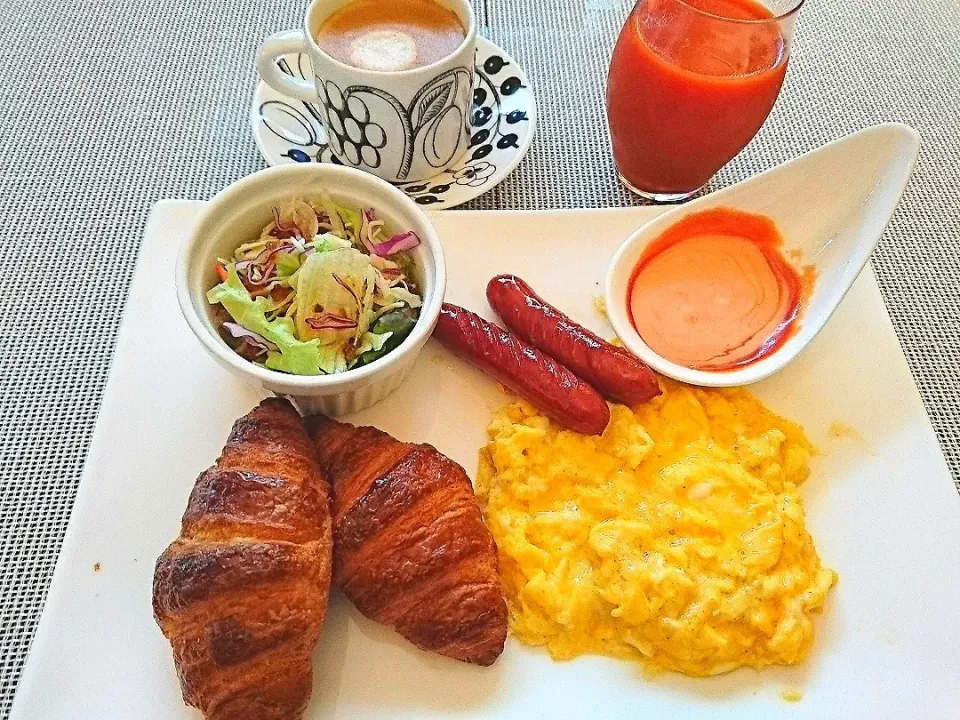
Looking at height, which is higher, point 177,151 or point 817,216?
point 817,216

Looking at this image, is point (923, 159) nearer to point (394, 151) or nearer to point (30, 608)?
point (394, 151)

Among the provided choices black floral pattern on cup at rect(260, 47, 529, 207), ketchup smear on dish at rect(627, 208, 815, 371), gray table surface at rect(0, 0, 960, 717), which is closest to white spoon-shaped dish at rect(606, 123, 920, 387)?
ketchup smear on dish at rect(627, 208, 815, 371)

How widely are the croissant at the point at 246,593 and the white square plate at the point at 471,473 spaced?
141 millimetres

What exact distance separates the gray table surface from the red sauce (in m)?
0.28

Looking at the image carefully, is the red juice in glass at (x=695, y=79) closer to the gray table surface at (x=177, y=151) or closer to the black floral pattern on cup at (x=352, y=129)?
the gray table surface at (x=177, y=151)

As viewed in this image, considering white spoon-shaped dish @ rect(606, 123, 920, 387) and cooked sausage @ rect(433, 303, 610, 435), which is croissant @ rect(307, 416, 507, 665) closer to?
cooked sausage @ rect(433, 303, 610, 435)

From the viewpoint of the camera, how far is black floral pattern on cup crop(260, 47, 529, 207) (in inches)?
82.7

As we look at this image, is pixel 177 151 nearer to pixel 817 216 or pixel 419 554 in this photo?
pixel 419 554

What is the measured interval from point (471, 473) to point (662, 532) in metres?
0.46

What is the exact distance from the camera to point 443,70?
202 cm

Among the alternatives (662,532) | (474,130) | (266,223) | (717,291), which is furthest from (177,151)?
(662,532)

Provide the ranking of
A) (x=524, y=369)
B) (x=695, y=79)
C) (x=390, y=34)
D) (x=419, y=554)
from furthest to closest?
(x=390, y=34) → (x=695, y=79) → (x=524, y=369) → (x=419, y=554)

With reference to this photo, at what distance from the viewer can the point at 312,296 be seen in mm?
1739

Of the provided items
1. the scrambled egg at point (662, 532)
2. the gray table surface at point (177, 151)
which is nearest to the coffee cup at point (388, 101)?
the gray table surface at point (177, 151)
